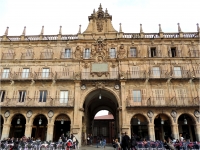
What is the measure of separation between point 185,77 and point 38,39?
72.8 feet

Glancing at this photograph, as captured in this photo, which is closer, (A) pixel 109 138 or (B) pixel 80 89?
(B) pixel 80 89

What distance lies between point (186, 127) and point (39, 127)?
67.5 ft

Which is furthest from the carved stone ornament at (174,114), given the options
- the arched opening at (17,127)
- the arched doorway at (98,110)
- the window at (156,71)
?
the arched opening at (17,127)

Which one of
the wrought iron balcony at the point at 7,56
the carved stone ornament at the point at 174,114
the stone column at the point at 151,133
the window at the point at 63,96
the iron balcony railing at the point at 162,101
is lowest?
the stone column at the point at 151,133

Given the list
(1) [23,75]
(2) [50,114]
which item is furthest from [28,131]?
(1) [23,75]

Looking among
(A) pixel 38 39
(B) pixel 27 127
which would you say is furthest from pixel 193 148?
(A) pixel 38 39

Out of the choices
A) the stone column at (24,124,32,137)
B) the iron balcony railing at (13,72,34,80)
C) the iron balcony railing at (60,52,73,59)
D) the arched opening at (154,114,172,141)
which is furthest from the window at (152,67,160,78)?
the stone column at (24,124,32,137)

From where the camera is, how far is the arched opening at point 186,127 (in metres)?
23.9

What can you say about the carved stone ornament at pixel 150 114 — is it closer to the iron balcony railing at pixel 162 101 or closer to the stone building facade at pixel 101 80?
the stone building facade at pixel 101 80

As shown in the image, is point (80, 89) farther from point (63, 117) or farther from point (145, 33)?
point (145, 33)

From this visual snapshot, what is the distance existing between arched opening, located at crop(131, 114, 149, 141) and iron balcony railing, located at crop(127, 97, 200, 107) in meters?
1.73

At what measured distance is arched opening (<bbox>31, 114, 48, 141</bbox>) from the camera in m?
25.0

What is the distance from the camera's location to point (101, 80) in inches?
962

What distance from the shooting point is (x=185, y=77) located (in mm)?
24000
